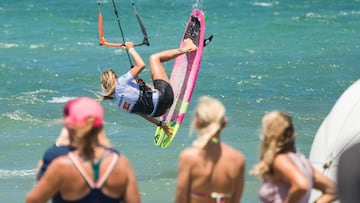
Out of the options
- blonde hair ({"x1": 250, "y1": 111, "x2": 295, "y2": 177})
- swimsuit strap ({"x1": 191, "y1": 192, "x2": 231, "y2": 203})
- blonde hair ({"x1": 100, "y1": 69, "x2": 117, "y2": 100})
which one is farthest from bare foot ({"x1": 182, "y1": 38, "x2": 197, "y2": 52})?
blonde hair ({"x1": 250, "y1": 111, "x2": 295, "y2": 177})

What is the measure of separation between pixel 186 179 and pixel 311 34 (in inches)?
808

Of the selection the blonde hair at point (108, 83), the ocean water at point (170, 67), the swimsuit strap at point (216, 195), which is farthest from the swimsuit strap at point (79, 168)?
the ocean water at point (170, 67)

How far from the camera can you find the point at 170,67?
2083cm

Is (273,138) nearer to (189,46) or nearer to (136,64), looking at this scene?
(136,64)

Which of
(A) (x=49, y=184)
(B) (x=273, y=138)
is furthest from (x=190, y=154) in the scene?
(A) (x=49, y=184)

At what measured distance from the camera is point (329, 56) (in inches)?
892

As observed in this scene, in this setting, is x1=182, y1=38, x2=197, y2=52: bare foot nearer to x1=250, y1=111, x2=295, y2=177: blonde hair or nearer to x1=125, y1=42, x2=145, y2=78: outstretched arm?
x1=125, y1=42, x2=145, y2=78: outstretched arm

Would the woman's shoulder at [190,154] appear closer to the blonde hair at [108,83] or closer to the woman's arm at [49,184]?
the woman's arm at [49,184]

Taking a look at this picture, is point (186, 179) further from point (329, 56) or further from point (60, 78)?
point (329, 56)

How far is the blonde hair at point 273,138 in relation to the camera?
5816 mm

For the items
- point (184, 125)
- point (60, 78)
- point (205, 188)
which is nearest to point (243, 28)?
A: point (60, 78)

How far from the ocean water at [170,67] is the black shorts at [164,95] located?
1175 millimetres

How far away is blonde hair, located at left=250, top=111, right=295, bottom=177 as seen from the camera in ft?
19.1

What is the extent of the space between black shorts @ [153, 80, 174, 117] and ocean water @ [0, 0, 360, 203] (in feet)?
3.86
